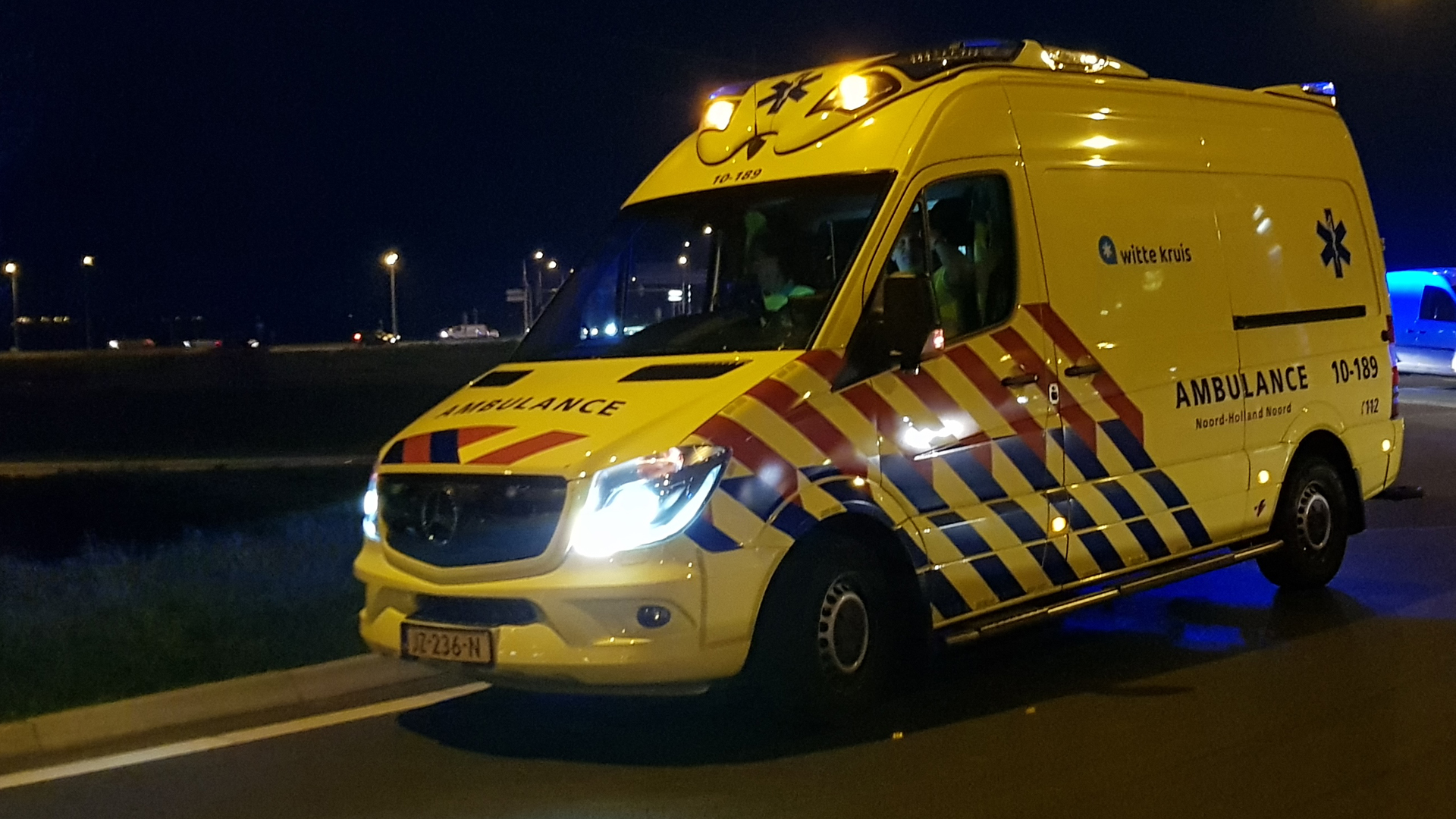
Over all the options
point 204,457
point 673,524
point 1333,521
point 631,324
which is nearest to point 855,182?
point 631,324

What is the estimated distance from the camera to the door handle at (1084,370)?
7.00 meters

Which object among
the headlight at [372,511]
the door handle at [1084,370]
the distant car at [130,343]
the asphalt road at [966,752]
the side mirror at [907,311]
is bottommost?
the asphalt road at [966,752]

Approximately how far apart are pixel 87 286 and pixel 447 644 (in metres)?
84.0

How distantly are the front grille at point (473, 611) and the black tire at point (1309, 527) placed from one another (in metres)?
4.78

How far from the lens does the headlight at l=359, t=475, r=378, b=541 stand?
6164 mm

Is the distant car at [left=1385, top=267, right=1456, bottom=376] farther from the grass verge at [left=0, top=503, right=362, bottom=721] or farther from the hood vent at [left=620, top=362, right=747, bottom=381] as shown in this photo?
the hood vent at [left=620, top=362, right=747, bottom=381]

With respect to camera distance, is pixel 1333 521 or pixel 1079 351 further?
pixel 1333 521

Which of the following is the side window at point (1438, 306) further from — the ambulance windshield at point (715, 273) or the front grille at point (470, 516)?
the front grille at point (470, 516)

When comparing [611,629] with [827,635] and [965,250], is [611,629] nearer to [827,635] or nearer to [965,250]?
[827,635]

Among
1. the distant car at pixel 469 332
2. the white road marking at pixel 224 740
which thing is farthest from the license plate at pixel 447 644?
the distant car at pixel 469 332

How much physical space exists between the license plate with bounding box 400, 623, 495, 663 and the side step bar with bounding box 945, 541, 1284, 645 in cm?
198

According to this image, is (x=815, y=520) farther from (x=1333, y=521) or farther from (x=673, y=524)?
(x=1333, y=521)

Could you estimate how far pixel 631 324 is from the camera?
694cm

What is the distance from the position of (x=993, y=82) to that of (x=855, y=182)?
996 millimetres
